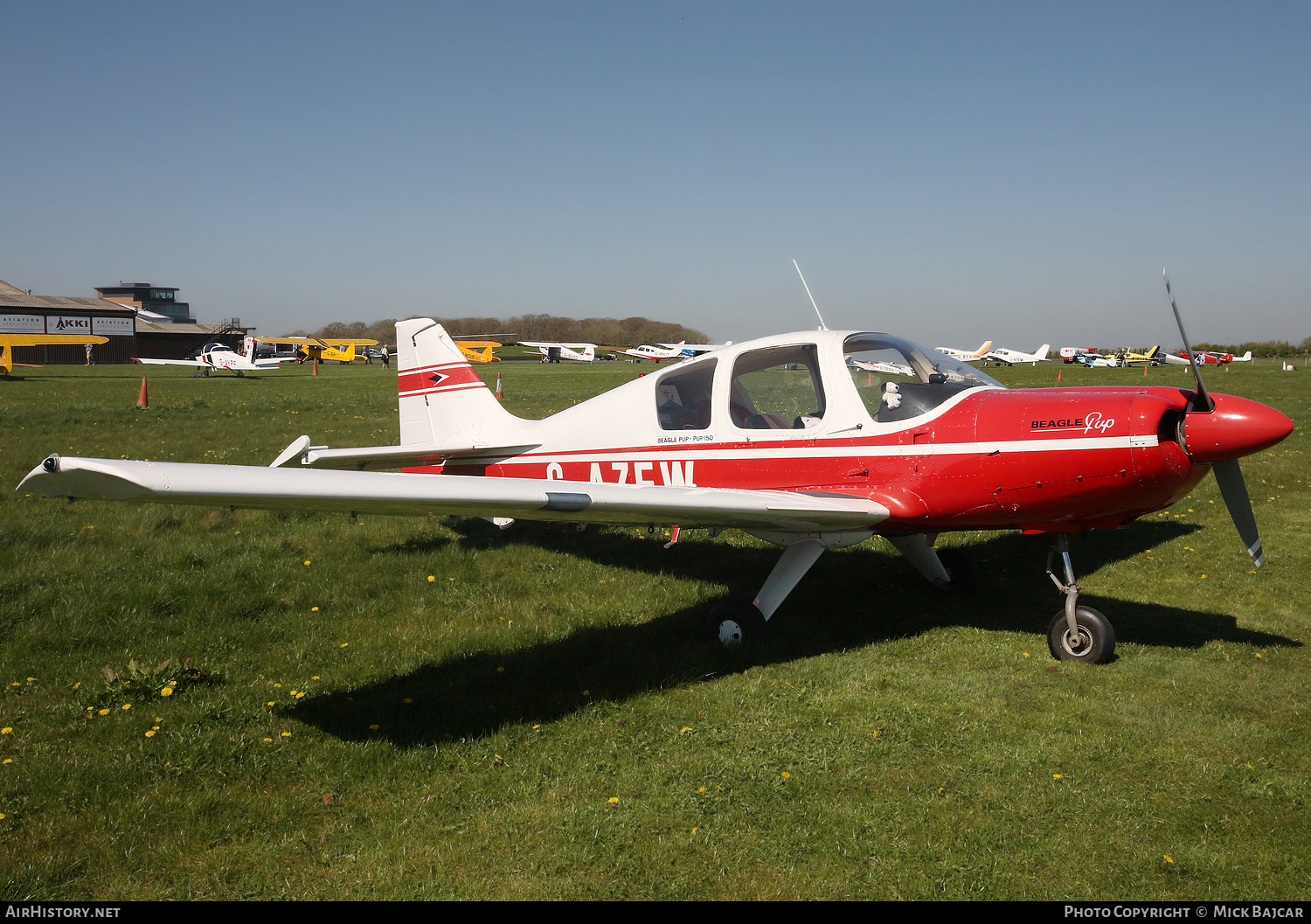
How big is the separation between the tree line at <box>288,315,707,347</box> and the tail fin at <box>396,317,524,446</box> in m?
118

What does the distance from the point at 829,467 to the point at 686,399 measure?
4.18 feet

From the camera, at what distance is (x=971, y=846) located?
3162 mm

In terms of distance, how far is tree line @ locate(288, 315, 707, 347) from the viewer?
13188 cm

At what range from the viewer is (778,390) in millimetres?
5824

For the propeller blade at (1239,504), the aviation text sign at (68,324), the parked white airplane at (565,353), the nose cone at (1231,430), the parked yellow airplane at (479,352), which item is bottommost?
the propeller blade at (1239,504)

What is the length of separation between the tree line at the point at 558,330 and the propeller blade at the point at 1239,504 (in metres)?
122

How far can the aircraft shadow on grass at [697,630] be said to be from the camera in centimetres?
430

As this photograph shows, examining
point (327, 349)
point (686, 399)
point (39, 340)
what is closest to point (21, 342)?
point (39, 340)

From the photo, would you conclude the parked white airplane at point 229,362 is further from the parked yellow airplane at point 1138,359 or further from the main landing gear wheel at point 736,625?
the parked yellow airplane at point 1138,359

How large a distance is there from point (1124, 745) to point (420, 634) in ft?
13.6

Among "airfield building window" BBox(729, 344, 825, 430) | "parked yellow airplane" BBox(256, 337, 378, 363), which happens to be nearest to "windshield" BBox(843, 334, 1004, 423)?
"airfield building window" BBox(729, 344, 825, 430)

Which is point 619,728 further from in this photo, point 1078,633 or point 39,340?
point 39,340

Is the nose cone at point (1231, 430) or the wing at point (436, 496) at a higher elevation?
the nose cone at point (1231, 430)

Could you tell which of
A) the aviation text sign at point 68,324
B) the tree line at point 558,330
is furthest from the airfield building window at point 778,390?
the tree line at point 558,330
